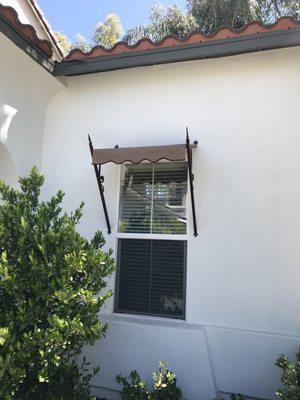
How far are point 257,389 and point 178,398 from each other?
917 millimetres

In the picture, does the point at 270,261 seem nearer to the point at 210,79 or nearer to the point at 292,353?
the point at 292,353

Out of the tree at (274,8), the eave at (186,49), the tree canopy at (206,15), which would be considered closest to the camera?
the eave at (186,49)

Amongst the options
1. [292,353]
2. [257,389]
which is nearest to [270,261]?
[292,353]

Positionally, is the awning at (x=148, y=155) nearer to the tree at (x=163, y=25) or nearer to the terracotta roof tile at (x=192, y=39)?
the terracotta roof tile at (x=192, y=39)

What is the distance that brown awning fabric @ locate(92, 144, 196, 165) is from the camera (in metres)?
4.62

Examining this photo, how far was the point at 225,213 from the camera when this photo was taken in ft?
15.7

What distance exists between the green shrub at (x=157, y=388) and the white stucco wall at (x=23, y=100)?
10.4 ft

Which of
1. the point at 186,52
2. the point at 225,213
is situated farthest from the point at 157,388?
the point at 186,52

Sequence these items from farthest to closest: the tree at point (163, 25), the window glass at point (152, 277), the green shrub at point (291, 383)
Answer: the tree at point (163, 25) < the window glass at point (152, 277) < the green shrub at point (291, 383)

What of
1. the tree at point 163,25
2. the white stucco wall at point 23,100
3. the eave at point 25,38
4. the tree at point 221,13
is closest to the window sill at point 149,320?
the white stucco wall at point 23,100

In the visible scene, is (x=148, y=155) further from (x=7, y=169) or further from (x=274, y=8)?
(x=274, y=8)

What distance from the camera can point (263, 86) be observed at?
4.90 meters

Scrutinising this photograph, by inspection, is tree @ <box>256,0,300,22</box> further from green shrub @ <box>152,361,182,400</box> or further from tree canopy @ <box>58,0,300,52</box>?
green shrub @ <box>152,361,182,400</box>

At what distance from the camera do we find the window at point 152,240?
494 centimetres
